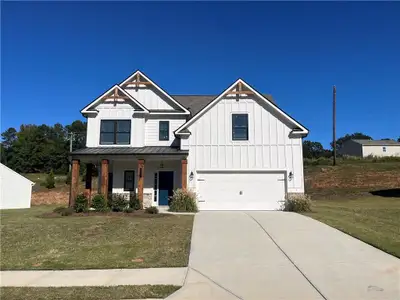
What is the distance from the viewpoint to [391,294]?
577 centimetres

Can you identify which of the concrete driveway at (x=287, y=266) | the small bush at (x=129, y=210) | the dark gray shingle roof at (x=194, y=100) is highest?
the dark gray shingle roof at (x=194, y=100)

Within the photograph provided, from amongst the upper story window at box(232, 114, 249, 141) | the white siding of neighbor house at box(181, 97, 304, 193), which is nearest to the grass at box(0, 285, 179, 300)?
the white siding of neighbor house at box(181, 97, 304, 193)

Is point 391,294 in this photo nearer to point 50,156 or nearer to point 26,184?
point 26,184

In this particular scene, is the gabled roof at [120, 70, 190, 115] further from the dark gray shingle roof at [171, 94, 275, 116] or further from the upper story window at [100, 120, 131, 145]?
the upper story window at [100, 120, 131, 145]

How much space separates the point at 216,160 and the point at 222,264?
498 inches

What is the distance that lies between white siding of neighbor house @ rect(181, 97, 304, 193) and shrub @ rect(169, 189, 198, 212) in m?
1.50

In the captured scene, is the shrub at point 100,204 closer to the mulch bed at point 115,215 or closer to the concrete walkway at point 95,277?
the mulch bed at point 115,215

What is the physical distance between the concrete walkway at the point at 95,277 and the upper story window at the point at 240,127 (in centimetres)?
1377

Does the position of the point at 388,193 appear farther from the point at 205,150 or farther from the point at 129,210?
the point at 129,210

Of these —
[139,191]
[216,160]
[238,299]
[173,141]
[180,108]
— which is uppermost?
[180,108]

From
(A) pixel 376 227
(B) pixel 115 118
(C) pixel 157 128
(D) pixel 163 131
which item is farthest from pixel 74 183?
(A) pixel 376 227

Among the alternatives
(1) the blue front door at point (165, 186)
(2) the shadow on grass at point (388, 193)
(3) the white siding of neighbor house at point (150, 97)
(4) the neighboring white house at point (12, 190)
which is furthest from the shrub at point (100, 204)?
(2) the shadow on grass at point (388, 193)

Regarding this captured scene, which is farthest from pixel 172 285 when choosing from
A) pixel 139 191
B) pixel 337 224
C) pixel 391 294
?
pixel 139 191

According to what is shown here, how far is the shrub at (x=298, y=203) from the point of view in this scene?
18.3 m
